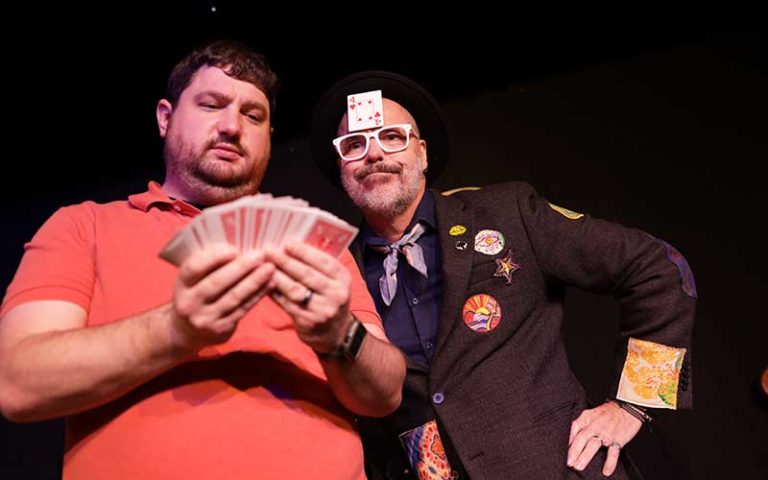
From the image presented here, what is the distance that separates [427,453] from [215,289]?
3.61 feet

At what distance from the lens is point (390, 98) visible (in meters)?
2.23

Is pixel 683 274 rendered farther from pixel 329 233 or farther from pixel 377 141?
pixel 329 233

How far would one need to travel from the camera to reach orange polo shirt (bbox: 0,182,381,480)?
102 cm

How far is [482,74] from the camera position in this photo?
2.70m

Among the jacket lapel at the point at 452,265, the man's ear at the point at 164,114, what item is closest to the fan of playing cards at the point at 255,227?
the jacket lapel at the point at 452,265

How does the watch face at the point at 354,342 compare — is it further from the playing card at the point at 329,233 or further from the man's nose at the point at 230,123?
the man's nose at the point at 230,123

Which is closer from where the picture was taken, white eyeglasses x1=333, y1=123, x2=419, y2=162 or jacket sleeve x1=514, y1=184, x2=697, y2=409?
jacket sleeve x1=514, y1=184, x2=697, y2=409

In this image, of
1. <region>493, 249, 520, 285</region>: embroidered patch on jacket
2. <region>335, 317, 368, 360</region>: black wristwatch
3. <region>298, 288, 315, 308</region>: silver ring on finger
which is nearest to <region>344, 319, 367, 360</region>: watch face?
<region>335, 317, 368, 360</region>: black wristwatch

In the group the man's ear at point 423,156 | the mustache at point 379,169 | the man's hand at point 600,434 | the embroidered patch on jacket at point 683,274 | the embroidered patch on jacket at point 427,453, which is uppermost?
the man's ear at point 423,156

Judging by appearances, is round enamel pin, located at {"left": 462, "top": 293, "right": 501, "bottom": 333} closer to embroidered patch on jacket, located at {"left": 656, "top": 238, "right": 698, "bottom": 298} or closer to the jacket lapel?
the jacket lapel

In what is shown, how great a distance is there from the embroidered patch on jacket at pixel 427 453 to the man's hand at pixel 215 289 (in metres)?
0.99

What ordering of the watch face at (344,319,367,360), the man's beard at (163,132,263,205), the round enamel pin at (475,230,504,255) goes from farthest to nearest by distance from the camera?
the round enamel pin at (475,230,504,255)
the man's beard at (163,132,263,205)
the watch face at (344,319,367,360)

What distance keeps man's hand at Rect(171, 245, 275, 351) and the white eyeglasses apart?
4.08 feet

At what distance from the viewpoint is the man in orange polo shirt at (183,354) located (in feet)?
2.91
